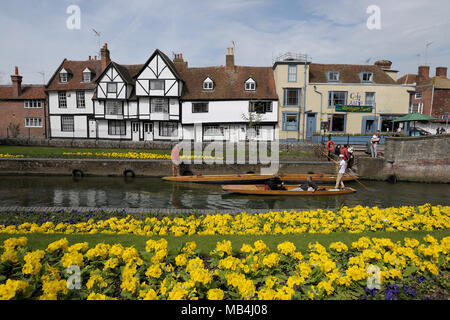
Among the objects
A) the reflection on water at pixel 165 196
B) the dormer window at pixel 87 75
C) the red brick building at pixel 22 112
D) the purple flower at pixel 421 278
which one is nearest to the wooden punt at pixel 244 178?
the reflection on water at pixel 165 196

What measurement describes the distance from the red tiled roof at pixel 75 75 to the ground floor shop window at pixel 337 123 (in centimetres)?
3063

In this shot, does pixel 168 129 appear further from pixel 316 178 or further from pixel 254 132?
pixel 316 178

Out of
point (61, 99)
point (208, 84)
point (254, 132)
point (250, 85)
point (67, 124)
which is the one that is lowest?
point (254, 132)

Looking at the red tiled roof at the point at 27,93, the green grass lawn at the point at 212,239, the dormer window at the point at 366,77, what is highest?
the dormer window at the point at 366,77

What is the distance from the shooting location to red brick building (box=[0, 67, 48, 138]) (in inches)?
1586

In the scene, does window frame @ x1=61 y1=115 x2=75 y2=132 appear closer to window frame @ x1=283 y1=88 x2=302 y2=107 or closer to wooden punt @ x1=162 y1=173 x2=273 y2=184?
wooden punt @ x1=162 y1=173 x2=273 y2=184

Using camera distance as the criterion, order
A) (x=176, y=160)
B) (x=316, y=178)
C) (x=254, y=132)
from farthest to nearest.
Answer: (x=254, y=132), (x=176, y=160), (x=316, y=178)

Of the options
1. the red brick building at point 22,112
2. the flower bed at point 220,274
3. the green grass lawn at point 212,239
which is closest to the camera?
the flower bed at point 220,274

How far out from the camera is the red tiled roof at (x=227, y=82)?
34.5m

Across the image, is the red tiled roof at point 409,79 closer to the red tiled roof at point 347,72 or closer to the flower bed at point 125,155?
the red tiled roof at point 347,72

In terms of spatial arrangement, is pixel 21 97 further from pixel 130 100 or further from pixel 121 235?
pixel 121 235

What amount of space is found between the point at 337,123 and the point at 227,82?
15.0 m

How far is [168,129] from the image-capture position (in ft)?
116

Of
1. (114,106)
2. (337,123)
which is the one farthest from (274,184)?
(114,106)
